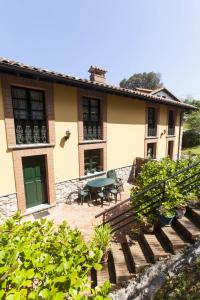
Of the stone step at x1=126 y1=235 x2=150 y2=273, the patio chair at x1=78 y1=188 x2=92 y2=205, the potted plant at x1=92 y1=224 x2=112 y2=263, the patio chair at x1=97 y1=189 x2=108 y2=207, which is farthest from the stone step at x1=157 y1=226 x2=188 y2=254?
the patio chair at x1=78 y1=188 x2=92 y2=205

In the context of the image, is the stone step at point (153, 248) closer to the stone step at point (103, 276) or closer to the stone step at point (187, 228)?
the stone step at point (187, 228)

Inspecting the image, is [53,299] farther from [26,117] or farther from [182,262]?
[26,117]

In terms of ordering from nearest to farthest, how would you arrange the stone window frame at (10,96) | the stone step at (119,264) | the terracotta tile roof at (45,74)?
the stone step at (119,264) → the terracotta tile roof at (45,74) → the stone window frame at (10,96)

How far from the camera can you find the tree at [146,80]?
4619 centimetres

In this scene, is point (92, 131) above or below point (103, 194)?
above

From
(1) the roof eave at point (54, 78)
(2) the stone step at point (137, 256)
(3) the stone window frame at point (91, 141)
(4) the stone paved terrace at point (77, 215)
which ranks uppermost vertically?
(1) the roof eave at point (54, 78)

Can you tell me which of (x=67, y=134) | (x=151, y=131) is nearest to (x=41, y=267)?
(x=67, y=134)

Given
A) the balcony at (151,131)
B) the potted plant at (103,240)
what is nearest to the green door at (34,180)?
the potted plant at (103,240)

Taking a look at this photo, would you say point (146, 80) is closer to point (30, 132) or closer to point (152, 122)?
point (152, 122)

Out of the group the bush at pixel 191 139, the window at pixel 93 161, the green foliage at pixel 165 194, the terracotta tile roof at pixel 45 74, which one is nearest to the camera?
the green foliage at pixel 165 194

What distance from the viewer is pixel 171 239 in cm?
382

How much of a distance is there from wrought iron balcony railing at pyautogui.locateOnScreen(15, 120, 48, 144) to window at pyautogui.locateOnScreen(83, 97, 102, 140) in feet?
7.91

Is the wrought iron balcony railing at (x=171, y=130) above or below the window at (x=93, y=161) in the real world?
above

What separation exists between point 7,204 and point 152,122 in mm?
11645
